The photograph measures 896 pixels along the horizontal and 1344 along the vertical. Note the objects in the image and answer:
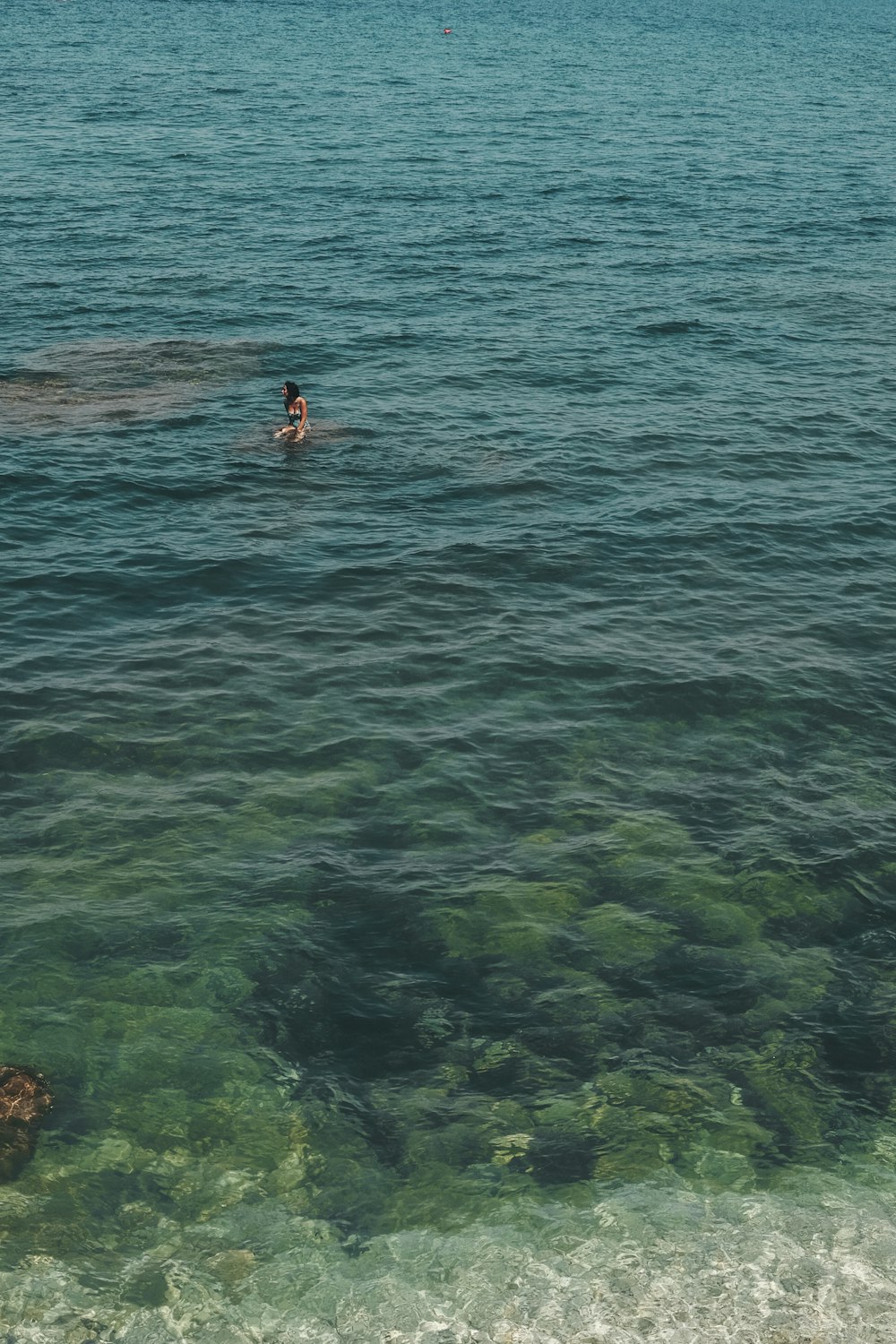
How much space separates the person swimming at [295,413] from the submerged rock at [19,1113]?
26.0 metres

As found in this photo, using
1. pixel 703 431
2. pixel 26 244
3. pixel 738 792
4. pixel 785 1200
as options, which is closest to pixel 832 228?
pixel 703 431

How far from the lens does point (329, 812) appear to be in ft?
87.2

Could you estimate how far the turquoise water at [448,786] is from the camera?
59.9 ft

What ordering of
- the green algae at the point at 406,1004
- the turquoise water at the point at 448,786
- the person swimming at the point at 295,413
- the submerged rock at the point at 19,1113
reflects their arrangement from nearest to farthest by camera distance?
the turquoise water at the point at 448,786 → the submerged rock at the point at 19,1113 → the green algae at the point at 406,1004 → the person swimming at the point at 295,413

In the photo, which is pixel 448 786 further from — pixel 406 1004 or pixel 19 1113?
pixel 19 1113

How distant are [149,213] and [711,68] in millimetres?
79542

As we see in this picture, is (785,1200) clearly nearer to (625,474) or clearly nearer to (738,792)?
(738,792)

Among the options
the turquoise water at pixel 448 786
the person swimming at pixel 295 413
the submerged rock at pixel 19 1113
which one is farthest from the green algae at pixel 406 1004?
the person swimming at pixel 295 413

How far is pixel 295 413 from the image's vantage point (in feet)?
139

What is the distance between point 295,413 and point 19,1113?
1074 inches

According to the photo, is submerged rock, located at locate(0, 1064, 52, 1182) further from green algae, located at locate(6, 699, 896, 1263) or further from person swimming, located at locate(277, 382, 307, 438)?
person swimming, located at locate(277, 382, 307, 438)

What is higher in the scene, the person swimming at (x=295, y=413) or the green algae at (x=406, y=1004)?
the person swimming at (x=295, y=413)

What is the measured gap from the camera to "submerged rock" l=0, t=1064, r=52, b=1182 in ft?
62.1

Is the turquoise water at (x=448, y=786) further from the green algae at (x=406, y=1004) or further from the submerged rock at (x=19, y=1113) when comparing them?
the submerged rock at (x=19, y=1113)
